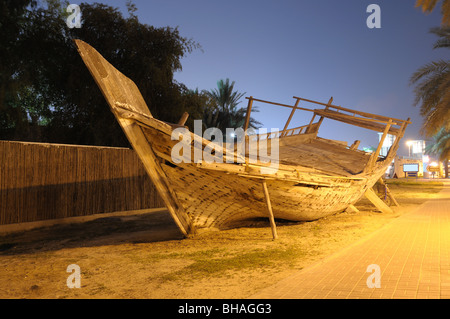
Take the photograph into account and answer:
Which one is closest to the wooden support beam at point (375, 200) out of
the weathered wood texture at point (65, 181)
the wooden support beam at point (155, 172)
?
the wooden support beam at point (155, 172)

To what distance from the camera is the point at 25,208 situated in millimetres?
9016

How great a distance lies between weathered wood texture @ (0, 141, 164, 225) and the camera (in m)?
8.80

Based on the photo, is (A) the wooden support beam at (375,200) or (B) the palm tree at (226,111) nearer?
(A) the wooden support beam at (375,200)

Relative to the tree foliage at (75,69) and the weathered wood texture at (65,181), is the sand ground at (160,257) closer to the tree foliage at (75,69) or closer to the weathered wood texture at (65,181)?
the weathered wood texture at (65,181)

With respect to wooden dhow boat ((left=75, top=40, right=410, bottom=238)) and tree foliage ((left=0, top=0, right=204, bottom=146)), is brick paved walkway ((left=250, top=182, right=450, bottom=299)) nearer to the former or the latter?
wooden dhow boat ((left=75, top=40, right=410, bottom=238))

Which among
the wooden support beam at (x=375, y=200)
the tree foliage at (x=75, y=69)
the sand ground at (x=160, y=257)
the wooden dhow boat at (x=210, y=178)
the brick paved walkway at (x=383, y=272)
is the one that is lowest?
the sand ground at (x=160, y=257)

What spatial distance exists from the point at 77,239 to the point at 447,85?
48.1 feet

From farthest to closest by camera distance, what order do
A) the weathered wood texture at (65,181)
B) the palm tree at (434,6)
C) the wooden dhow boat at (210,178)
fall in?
the palm tree at (434,6) < the weathered wood texture at (65,181) < the wooden dhow boat at (210,178)

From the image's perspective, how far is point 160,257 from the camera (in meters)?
6.15

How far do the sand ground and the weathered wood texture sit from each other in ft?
1.67

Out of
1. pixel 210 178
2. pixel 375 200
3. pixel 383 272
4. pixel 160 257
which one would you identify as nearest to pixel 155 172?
pixel 210 178

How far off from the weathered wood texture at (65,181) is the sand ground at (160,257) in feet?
1.67

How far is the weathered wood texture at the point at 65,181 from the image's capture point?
28.9ft

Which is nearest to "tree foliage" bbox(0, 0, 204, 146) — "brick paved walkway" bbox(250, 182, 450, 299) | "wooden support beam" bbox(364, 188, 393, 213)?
"wooden support beam" bbox(364, 188, 393, 213)
